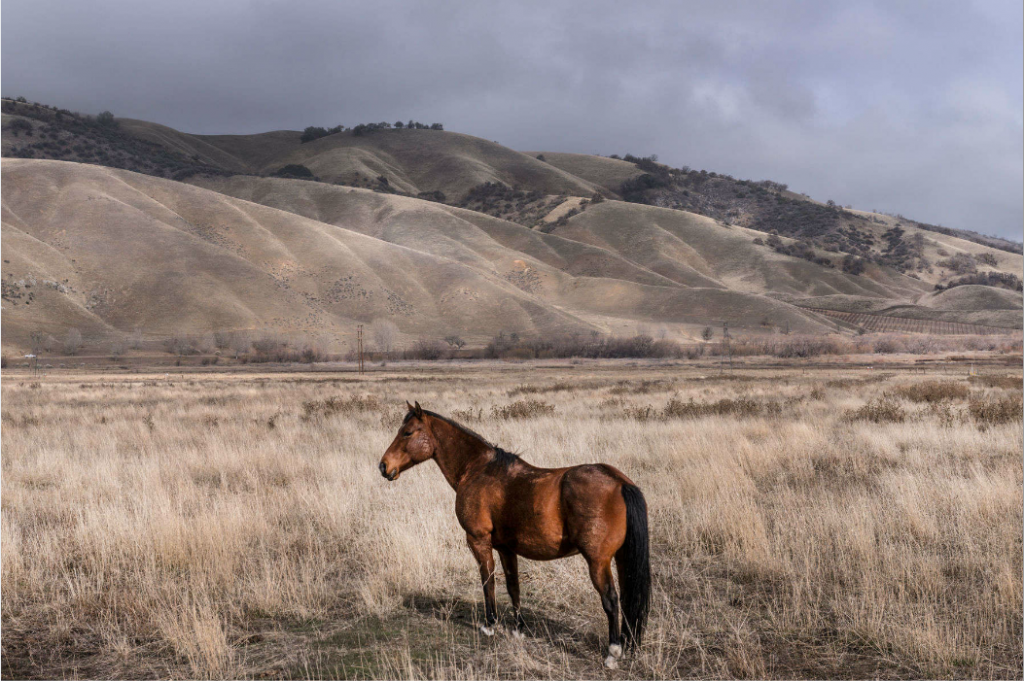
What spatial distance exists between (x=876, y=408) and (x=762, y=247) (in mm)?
152250

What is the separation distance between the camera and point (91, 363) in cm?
6862

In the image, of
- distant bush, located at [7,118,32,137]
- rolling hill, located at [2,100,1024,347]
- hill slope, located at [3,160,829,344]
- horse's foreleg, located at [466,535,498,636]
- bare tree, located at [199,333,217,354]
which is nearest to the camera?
horse's foreleg, located at [466,535,498,636]

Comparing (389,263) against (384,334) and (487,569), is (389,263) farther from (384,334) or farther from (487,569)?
(487,569)

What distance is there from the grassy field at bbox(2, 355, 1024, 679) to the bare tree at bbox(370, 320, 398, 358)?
74555 mm

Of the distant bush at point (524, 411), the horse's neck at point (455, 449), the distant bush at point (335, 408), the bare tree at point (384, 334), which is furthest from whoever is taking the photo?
the bare tree at point (384, 334)

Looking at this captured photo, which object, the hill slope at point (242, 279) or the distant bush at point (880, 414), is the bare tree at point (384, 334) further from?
the distant bush at point (880, 414)

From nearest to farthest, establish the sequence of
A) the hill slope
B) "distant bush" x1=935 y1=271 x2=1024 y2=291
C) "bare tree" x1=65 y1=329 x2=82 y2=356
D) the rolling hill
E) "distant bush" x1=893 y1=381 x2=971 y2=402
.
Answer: "distant bush" x1=893 y1=381 x2=971 y2=402, "bare tree" x1=65 y1=329 x2=82 y2=356, the hill slope, the rolling hill, "distant bush" x1=935 y1=271 x2=1024 y2=291

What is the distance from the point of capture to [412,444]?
4824 millimetres

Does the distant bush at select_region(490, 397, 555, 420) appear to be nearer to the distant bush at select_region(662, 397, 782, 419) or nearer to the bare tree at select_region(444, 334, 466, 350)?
the distant bush at select_region(662, 397, 782, 419)

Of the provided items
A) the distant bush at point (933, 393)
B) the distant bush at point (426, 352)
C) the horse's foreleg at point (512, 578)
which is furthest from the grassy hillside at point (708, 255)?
the horse's foreleg at point (512, 578)

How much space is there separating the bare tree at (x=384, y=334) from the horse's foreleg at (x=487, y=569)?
270 feet

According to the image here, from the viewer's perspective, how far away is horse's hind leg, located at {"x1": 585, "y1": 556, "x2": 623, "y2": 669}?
4.24 meters

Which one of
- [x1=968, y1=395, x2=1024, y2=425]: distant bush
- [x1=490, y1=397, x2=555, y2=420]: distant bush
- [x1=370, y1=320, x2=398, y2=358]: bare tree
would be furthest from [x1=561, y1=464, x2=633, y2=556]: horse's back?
[x1=370, y1=320, x2=398, y2=358]: bare tree

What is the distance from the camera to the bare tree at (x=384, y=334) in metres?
88.8
